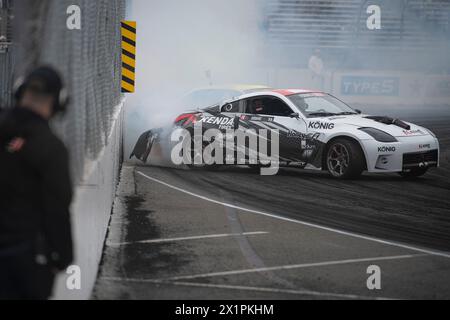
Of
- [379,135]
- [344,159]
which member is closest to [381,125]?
[379,135]

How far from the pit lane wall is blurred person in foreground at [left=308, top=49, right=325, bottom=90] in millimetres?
38

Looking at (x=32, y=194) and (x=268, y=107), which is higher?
(x=32, y=194)

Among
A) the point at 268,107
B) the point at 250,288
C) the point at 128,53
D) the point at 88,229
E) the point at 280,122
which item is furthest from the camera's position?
the point at 128,53

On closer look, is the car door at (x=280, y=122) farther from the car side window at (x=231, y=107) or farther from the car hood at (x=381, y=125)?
the car hood at (x=381, y=125)

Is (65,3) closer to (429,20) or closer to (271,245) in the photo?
(271,245)

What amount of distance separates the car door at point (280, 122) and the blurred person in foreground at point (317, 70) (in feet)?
60.5

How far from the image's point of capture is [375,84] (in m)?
31.5

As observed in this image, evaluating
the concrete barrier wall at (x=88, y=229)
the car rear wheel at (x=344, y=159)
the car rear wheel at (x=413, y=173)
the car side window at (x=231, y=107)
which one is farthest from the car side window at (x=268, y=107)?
the concrete barrier wall at (x=88, y=229)

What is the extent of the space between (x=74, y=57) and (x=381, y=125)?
798cm

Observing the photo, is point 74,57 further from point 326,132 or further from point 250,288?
point 326,132

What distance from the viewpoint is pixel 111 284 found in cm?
634

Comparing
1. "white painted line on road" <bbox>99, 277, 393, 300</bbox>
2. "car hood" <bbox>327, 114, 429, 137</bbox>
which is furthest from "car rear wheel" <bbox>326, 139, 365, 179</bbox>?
"white painted line on road" <bbox>99, 277, 393, 300</bbox>
